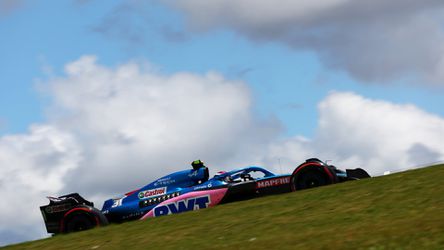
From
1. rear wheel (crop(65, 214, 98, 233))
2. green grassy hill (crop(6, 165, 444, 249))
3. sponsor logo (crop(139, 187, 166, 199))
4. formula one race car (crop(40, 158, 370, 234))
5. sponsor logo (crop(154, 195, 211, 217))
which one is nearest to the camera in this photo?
green grassy hill (crop(6, 165, 444, 249))

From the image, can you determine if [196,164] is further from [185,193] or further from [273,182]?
[273,182]

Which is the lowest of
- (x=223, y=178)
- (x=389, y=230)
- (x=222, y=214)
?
(x=389, y=230)

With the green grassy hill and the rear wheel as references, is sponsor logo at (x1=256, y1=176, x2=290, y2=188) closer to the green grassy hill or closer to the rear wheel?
the green grassy hill

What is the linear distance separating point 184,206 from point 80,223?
10.1 ft

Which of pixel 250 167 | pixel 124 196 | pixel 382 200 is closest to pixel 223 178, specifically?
pixel 250 167

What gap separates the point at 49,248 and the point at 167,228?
8.48 ft

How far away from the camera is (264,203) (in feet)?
51.5

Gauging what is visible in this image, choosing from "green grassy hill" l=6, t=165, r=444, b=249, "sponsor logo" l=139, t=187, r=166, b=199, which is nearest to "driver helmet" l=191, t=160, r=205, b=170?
"sponsor logo" l=139, t=187, r=166, b=199

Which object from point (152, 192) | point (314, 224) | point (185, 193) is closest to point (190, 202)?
point (185, 193)

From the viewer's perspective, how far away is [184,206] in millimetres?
19344

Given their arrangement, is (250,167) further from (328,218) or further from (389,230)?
(389,230)

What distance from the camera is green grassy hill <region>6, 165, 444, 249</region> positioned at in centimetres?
1038

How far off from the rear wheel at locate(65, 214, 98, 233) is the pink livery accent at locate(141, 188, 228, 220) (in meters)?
1.54

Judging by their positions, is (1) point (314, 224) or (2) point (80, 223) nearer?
(1) point (314, 224)
